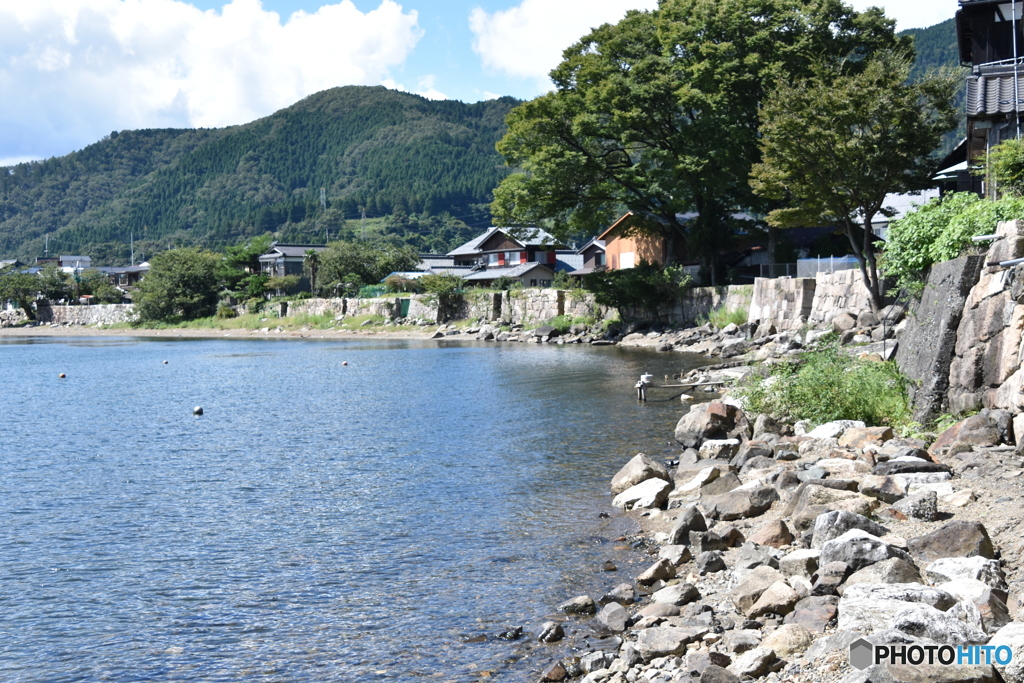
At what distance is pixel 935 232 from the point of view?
1686 centimetres

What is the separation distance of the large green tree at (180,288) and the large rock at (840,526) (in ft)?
295

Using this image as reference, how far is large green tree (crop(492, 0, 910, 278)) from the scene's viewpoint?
4100cm

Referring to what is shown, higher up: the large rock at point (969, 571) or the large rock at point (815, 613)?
the large rock at point (969, 571)

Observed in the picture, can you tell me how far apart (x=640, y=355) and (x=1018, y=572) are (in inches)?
1332

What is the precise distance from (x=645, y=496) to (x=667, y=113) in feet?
116

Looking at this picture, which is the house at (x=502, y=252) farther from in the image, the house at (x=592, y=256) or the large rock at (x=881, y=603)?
the large rock at (x=881, y=603)

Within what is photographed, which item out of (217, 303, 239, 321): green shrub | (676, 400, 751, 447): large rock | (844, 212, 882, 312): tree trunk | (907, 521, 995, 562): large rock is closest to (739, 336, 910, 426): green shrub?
(676, 400, 751, 447): large rock

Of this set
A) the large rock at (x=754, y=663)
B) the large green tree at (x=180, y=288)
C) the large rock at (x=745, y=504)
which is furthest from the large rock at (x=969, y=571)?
the large green tree at (x=180, y=288)

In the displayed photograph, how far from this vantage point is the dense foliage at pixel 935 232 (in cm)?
1464

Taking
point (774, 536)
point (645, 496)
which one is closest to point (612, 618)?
point (774, 536)

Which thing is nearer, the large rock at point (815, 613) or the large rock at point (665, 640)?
the large rock at point (815, 613)

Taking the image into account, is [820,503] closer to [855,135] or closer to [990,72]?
[990,72]

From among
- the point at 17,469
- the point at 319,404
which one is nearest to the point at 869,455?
the point at 17,469

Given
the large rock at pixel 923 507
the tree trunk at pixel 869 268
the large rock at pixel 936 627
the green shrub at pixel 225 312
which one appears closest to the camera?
the large rock at pixel 936 627
